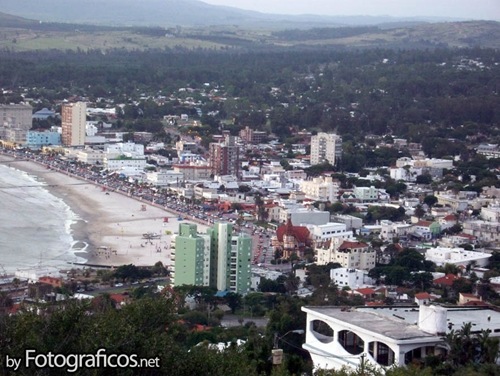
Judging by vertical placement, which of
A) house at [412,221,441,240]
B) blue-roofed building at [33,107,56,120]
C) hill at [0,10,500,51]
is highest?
house at [412,221,441,240]

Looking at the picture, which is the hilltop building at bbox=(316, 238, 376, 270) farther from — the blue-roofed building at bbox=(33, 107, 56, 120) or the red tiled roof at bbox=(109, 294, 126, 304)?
the blue-roofed building at bbox=(33, 107, 56, 120)

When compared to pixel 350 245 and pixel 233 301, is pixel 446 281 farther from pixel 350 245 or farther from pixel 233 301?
pixel 233 301

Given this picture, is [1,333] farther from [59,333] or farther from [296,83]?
[296,83]

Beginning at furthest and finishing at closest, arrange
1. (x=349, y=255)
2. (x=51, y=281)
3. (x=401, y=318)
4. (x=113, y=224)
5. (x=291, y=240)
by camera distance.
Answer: (x=113, y=224)
(x=291, y=240)
(x=349, y=255)
(x=51, y=281)
(x=401, y=318)

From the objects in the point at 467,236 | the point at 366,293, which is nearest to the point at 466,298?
the point at 366,293

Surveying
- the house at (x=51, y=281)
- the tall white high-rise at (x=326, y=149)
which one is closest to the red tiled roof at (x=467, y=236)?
the house at (x=51, y=281)

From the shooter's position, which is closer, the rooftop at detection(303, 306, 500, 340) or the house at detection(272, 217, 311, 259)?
the rooftop at detection(303, 306, 500, 340)

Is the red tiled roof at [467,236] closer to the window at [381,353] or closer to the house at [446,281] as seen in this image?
the house at [446,281]

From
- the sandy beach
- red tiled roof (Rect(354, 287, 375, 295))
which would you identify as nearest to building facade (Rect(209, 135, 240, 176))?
the sandy beach
